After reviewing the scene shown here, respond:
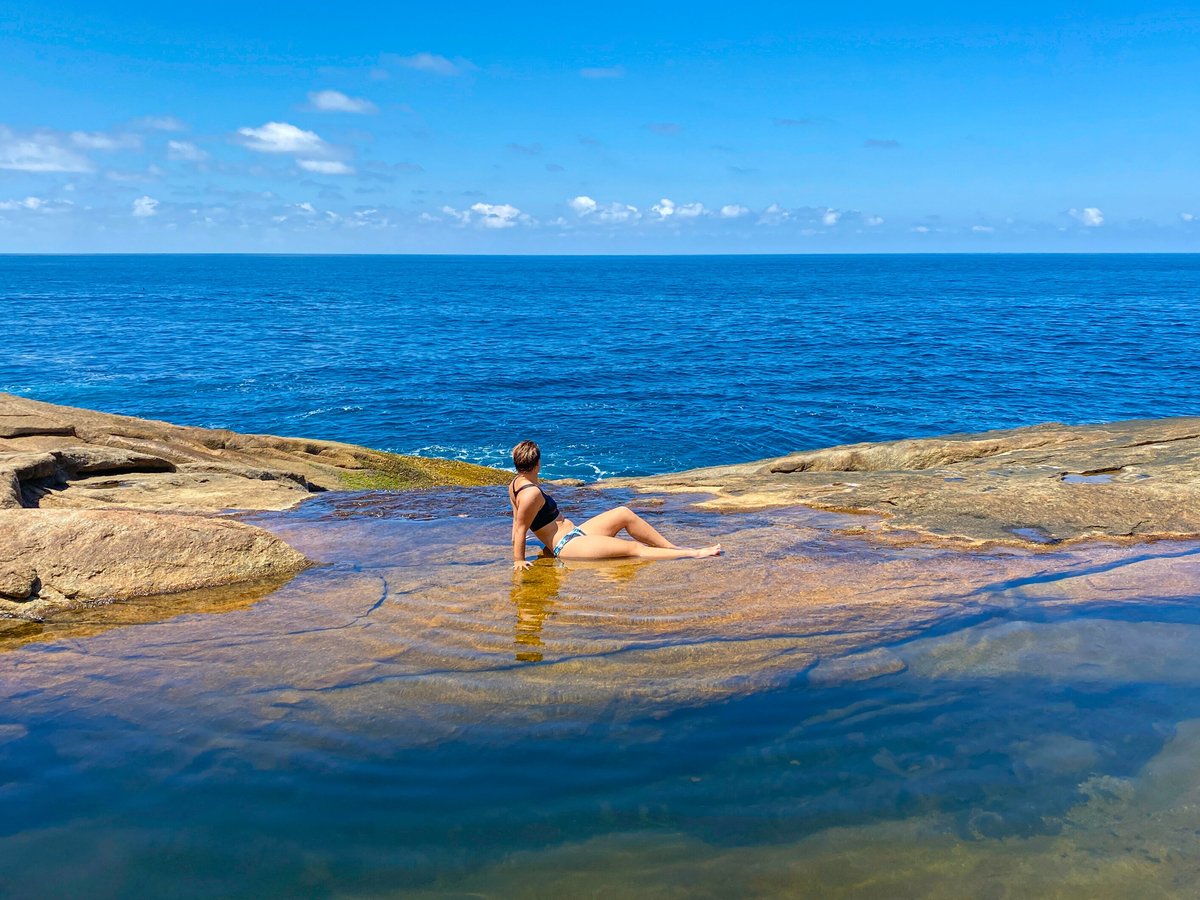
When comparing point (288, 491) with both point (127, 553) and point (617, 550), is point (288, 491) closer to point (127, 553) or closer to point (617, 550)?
point (127, 553)

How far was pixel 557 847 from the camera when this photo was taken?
506cm

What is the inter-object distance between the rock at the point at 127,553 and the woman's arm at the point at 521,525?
2.52 metres

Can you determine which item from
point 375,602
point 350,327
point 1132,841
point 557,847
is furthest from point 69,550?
point 350,327

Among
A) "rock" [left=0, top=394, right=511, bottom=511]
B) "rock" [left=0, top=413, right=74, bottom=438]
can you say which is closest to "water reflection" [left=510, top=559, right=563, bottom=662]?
"rock" [left=0, top=394, right=511, bottom=511]

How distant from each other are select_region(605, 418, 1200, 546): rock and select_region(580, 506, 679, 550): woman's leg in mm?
2842

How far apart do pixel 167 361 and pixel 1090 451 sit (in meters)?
57.9

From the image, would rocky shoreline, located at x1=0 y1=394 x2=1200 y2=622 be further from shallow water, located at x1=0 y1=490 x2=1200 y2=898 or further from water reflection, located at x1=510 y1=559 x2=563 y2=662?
water reflection, located at x1=510 y1=559 x2=563 y2=662

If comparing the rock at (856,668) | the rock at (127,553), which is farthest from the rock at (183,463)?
the rock at (856,668)

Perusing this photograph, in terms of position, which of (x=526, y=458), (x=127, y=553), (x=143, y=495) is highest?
(x=526, y=458)

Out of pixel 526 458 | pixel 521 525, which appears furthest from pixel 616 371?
pixel 521 525

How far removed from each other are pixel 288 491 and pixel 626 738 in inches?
428

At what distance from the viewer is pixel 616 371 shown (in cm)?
5431

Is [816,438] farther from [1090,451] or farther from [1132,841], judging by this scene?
[1132,841]

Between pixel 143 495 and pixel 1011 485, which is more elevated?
pixel 1011 485
